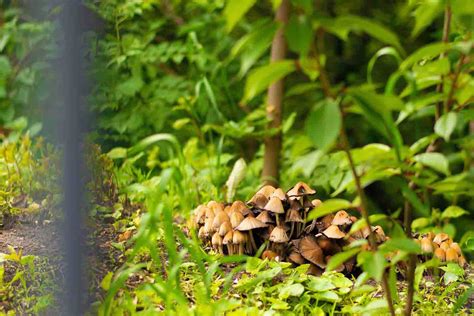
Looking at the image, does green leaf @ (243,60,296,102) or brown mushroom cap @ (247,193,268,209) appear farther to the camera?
brown mushroom cap @ (247,193,268,209)

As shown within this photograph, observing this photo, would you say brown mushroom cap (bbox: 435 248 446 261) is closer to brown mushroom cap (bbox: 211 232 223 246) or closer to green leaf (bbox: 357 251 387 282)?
brown mushroom cap (bbox: 211 232 223 246)

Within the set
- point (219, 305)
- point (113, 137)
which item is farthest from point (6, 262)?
Answer: point (113, 137)

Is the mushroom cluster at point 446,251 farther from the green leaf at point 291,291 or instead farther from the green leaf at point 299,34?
the green leaf at point 299,34

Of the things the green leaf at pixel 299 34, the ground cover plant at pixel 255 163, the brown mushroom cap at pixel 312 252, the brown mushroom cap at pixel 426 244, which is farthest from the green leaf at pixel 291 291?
the green leaf at pixel 299 34

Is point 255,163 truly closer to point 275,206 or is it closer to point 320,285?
point 275,206

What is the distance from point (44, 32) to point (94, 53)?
0.16 meters

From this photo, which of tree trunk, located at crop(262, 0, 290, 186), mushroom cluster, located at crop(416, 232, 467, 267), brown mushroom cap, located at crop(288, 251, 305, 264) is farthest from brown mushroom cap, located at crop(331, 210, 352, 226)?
tree trunk, located at crop(262, 0, 290, 186)

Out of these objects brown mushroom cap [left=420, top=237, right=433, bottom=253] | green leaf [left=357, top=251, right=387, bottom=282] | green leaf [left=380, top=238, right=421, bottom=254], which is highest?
green leaf [left=380, top=238, right=421, bottom=254]

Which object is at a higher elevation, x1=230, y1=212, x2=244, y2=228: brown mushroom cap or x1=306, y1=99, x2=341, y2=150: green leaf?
x1=306, y1=99, x2=341, y2=150: green leaf

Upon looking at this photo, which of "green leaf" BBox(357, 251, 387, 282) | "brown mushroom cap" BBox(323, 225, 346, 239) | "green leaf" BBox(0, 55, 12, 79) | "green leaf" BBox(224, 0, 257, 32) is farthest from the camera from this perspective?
"green leaf" BBox(0, 55, 12, 79)

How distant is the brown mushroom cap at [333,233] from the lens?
7.06 feet

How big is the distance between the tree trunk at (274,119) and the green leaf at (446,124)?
1.56 m

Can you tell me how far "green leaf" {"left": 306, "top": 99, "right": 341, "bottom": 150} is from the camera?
115 centimetres

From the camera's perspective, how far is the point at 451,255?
2322mm
